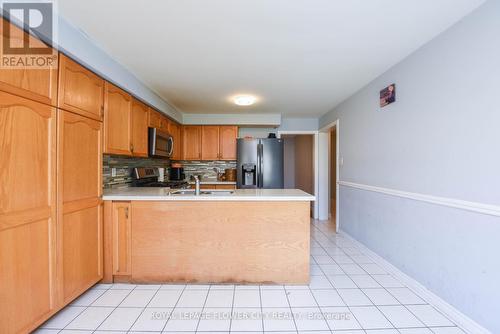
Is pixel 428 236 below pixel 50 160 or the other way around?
below

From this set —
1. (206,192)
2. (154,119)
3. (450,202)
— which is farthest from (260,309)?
(154,119)

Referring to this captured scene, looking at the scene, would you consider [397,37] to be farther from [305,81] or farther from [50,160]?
[50,160]

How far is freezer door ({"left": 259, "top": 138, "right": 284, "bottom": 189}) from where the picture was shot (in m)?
4.48

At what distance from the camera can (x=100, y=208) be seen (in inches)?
86.4

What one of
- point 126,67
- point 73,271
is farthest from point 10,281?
point 126,67

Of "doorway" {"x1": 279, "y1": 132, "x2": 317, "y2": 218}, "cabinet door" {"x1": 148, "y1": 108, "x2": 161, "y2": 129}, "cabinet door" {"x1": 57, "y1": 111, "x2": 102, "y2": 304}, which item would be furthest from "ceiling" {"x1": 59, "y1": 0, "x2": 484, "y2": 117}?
"doorway" {"x1": 279, "y1": 132, "x2": 317, "y2": 218}

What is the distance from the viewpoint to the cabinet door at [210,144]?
15.3 feet

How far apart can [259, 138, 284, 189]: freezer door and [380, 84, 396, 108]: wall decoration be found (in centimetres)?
203

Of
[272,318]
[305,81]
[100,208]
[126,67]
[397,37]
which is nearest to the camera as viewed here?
[272,318]

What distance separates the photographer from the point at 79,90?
191 centimetres

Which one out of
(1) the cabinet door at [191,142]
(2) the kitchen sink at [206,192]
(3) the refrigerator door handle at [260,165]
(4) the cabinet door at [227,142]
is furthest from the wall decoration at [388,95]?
(1) the cabinet door at [191,142]

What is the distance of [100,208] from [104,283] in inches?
28.1

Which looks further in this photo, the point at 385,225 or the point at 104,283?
the point at 385,225
